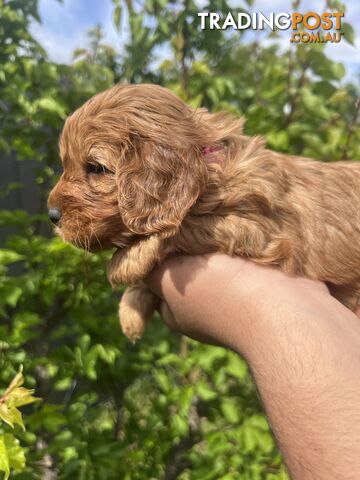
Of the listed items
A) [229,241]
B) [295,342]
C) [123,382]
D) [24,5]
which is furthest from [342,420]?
[24,5]

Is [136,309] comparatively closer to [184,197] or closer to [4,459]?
[184,197]

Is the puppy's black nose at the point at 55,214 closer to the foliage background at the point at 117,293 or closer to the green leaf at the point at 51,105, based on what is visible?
the foliage background at the point at 117,293

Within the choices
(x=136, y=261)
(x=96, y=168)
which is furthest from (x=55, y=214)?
(x=136, y=261)

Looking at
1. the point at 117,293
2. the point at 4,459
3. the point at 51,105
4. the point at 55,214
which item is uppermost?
the point at 51,105

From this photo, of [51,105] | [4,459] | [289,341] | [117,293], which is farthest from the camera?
[117,293]

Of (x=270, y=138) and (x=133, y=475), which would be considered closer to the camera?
(x=270, y=138)

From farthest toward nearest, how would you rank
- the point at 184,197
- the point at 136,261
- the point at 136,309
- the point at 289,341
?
the point at 136,309 < the point at 136,261 < the point at 184,197 < the point at 289,341

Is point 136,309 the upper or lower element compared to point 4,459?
upper

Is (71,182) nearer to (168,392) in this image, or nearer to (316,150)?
(168,392)
